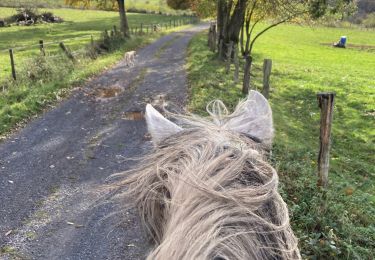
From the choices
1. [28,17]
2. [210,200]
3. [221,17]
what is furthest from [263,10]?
[28,17]

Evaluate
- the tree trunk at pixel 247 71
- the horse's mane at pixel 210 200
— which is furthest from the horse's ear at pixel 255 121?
the tree trunk at pixel 247 71

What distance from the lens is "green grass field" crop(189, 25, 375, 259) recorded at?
4246 mm

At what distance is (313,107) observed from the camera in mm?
12445

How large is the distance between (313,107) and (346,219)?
28.0 feet

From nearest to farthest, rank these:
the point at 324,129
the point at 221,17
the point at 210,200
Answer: the point at 210,200 → the point at 324,129 → the point at 221,17

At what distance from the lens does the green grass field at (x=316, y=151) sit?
4246 millimetres

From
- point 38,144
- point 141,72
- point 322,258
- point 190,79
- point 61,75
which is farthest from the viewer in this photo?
point 141,72

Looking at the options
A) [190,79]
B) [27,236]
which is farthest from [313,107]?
[27,236]

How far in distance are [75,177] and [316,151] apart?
4.82 m

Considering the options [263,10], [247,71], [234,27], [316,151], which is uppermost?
[263,10]

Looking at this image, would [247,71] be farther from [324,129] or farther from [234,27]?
[234,27]

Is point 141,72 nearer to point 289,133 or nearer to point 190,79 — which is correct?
point 190,79

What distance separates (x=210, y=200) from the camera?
116cm

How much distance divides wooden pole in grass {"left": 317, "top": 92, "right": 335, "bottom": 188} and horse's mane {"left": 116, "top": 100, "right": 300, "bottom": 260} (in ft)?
10.4
